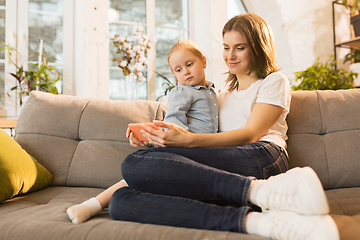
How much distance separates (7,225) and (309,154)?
1.30m

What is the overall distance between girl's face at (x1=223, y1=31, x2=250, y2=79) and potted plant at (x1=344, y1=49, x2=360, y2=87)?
2199 mm

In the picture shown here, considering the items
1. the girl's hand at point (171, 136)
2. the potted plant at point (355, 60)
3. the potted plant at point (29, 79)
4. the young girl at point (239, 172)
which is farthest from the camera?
the potted plant at point (355, 60)

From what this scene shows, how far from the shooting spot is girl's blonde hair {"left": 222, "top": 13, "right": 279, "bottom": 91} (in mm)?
1206

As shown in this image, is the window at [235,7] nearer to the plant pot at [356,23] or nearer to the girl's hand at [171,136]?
the plant pot at [356,23]

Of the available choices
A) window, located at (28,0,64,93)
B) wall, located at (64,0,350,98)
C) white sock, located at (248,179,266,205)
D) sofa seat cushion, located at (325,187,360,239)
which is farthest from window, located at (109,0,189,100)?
white sock, located at (248,179,266,205)

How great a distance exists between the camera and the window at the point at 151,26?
9.62 feet

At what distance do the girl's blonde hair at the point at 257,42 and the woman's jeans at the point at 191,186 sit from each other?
0.40m

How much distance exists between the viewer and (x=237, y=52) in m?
1.25

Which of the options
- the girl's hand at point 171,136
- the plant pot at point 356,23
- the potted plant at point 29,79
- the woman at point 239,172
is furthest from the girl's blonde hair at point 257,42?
the plant pot at point 356,23

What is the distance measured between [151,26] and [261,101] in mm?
2251

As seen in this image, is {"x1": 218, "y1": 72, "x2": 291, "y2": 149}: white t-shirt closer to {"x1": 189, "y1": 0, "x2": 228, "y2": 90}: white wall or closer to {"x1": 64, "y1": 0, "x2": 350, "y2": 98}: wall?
{"x1": 64, "y1": 0, "x2": 350, "y2": 98}: wall

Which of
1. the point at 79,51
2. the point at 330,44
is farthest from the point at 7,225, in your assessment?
the point at 330,44

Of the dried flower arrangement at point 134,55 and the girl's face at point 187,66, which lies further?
the dried flower arrangement at point 134,55

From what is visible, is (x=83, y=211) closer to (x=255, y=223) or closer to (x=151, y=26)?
(x=255, y=223)
